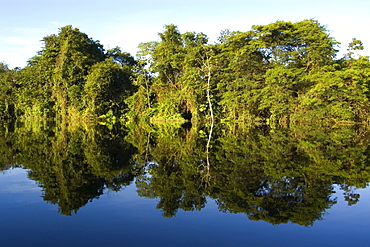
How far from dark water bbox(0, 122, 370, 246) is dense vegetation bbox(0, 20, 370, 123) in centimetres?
1810

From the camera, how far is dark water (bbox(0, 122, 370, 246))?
4.28 metres

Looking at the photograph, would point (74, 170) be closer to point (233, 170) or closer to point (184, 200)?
point (184, 200)

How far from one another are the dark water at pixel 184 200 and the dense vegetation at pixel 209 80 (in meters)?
18.1

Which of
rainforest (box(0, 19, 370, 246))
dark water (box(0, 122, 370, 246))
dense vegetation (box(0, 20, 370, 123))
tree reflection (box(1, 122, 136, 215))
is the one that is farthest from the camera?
dense vegetation (box(0, 20, 370, 123))

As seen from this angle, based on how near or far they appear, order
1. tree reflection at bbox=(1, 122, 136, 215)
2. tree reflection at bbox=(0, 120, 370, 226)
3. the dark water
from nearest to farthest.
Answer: the dark water → tree reflection at bbox=(0, 120, 370, 226) → tree reflection at bbox=(1, 122, 136, 215)

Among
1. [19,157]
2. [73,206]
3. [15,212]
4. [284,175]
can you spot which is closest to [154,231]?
[73,206]

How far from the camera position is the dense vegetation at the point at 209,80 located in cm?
2703

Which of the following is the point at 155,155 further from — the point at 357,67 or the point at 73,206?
the point at 357,67

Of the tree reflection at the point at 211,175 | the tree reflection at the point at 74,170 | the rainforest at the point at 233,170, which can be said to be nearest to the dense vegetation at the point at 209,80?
the rainforest at the point at 233,170

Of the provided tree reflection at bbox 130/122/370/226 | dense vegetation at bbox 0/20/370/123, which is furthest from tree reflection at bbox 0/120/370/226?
dense vegetation at bbox 0/20/370/123

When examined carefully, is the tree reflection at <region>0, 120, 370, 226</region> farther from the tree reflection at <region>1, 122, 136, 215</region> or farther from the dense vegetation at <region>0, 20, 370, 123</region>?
the dense vegetation at <region>0, 20, 370, 123</region>

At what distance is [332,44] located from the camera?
89.6 ft

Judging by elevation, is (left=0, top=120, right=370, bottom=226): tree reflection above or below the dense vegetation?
below

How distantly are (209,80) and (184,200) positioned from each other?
1001 inches
